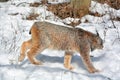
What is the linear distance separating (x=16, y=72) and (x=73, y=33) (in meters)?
1.60

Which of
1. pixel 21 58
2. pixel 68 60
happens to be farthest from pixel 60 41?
pixel 21 58

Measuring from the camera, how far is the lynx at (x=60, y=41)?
6594 millimetres

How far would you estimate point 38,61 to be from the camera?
6711 millimetres

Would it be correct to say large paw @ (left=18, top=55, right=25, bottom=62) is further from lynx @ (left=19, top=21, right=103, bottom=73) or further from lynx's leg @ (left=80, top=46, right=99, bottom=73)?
lynx's leg @ (left=80, top=46, right=99, bottom=73)

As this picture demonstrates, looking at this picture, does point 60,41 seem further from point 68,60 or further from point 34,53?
point 34,53

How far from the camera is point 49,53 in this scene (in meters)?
7.43

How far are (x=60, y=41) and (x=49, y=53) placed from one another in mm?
814

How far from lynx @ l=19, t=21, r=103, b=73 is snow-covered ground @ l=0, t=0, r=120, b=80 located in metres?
0.19

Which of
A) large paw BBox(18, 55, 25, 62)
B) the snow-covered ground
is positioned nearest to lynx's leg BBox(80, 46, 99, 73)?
the snow-covered ground

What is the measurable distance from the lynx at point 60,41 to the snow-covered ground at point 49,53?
19cm

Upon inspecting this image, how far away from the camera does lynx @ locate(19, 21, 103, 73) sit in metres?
6.59

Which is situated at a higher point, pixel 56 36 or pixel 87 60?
pixel 56 36

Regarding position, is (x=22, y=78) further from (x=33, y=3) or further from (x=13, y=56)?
(x=33, y=3)

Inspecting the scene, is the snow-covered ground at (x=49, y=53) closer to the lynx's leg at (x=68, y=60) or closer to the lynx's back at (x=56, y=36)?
the lynx's leg at (x=68, y=60)
